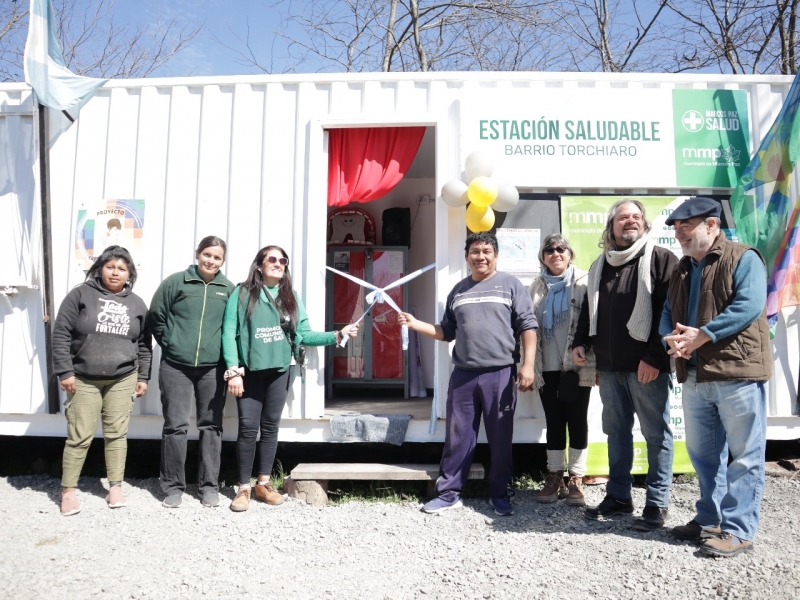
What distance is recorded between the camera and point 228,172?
4.60m

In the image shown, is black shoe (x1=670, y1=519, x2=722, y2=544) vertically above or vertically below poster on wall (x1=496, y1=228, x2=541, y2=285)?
below

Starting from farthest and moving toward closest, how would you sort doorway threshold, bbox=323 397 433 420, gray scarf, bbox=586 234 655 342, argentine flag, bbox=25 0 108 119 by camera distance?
doorway threshold, bbox=323 397 433 420 → argentine flag, bbox=25 0 108 119 → gray scarf, bbox=586 234 655 342

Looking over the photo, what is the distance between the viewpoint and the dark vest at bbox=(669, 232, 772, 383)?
288 centimetres

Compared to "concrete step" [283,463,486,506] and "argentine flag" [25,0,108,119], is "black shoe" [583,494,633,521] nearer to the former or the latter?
"concrete step" [283,463,486,506]

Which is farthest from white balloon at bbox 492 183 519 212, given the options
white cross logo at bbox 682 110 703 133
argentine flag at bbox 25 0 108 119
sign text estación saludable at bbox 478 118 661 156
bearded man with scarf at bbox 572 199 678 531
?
argentine flag at bbox 25 0 108 119

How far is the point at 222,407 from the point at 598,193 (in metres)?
3.35

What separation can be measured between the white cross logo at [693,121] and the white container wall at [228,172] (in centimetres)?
24

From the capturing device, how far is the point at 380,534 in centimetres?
349

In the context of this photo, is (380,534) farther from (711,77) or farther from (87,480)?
(711,77)

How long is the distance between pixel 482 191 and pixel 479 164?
0.94ft

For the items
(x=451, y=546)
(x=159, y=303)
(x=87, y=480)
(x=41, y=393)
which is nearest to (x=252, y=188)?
(x=159, y=303)

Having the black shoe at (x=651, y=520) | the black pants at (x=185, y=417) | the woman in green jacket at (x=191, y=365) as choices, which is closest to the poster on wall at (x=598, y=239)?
the black shoe at (x=651, y=520)

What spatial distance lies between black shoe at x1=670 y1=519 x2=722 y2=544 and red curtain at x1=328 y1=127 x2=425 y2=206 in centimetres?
328

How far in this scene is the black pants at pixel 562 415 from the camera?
12.8 ft
